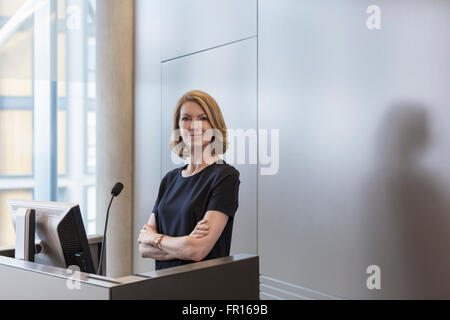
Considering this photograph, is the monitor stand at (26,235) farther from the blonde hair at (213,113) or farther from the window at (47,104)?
the window at (47,104)

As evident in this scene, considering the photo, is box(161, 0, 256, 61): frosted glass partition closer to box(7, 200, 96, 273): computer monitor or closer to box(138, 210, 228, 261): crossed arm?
box(138, 210, 228, 261): crossed arm

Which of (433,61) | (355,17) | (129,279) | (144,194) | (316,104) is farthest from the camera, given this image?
(144,194)

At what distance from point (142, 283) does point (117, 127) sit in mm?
3395

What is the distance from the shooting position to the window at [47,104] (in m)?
4.56

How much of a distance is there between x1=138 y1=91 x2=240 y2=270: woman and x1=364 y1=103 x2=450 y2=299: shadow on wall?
0.86 m

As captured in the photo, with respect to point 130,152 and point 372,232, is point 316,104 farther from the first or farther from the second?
point 130,152

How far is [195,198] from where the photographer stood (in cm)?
204

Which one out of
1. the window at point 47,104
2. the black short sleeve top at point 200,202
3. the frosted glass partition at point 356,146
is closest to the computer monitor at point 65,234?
the black short sleeve top at point 200,202

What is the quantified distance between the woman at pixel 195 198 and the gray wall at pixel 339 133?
0.85 metres

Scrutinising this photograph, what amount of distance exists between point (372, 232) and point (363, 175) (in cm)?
29

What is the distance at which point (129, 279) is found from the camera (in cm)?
138

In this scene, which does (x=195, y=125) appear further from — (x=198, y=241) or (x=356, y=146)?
(x=356, y=146)

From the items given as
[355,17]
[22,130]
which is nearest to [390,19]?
[355,17]

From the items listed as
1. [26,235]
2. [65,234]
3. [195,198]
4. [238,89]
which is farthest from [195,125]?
[238,89]
